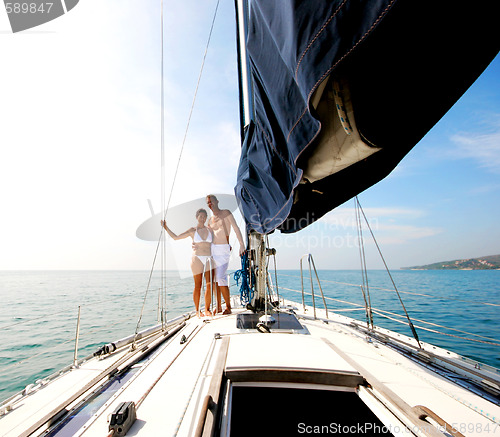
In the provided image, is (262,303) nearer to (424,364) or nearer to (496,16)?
(424,364)

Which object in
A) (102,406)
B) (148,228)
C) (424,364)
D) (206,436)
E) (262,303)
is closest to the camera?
(206,436)

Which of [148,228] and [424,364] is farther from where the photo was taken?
[148,228]

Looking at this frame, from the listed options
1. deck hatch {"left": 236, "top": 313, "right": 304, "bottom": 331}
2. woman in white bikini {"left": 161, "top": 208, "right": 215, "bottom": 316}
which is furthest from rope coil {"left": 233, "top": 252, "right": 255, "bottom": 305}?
deck hatch {"left": 236, "top": 313, "right": 304, "bottom": 331}

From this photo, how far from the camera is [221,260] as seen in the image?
332cm

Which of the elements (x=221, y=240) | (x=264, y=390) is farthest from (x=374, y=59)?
(x=221, y=240)

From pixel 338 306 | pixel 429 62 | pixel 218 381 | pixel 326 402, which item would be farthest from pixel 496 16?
pixel 338 306

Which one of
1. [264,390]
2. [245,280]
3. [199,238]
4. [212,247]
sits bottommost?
[264,390]

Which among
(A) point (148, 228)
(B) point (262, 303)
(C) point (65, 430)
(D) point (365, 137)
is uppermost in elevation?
(A) point (148, 228)

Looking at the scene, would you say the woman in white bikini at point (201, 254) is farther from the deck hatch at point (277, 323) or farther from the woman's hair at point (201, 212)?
the deck hatch at point (277, 323)

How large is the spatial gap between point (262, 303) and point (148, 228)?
2.29 metres

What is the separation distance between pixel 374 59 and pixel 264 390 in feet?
5.98

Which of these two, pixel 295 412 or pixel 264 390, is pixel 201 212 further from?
pixel 295 412

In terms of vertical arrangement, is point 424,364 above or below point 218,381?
below

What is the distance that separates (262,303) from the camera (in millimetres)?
3061
